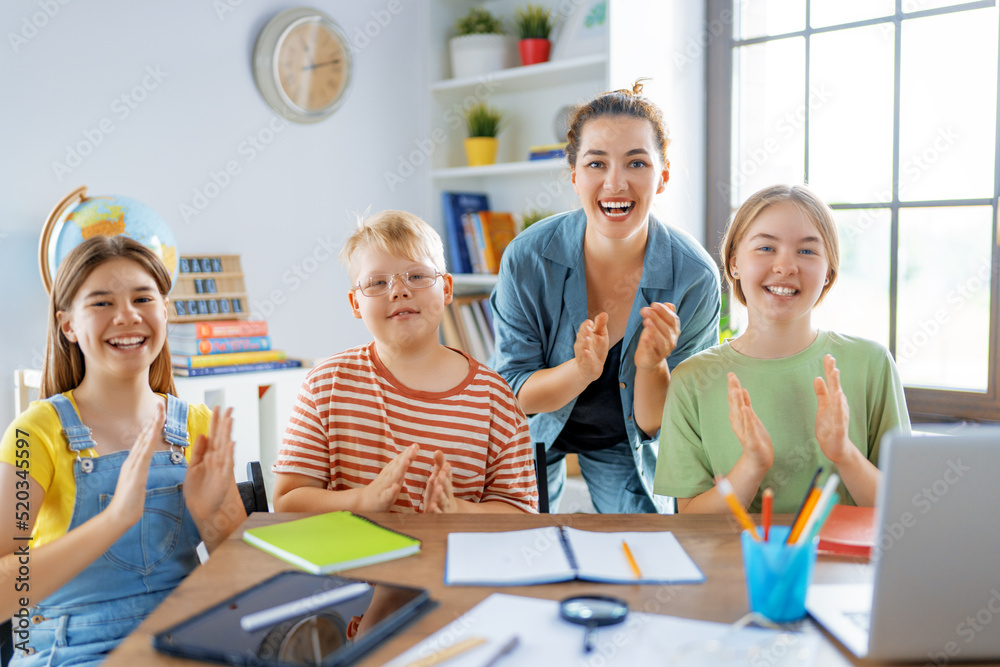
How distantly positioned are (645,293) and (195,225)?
4.99 feet

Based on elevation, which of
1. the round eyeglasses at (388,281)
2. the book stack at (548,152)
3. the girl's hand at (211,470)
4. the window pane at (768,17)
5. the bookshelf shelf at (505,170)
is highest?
the window pane at (768,17)

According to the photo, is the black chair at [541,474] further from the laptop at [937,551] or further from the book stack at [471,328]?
the book stack at [471,328]

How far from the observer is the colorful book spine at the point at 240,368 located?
2254 mm

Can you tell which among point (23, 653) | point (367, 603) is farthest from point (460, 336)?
point (367, 603)

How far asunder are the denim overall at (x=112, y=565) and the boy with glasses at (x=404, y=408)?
0.56 feet

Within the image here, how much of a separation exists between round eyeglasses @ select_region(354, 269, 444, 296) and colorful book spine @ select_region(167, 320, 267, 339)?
Answer: 42.0 inches

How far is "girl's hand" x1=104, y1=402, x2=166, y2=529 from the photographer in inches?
40.6

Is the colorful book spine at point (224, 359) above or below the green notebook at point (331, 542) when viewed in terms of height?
above

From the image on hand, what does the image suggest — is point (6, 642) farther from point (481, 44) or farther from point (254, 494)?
point (481, 44)

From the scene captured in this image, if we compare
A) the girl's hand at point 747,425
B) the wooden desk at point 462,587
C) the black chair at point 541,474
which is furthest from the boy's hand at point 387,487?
the black chair at point 541,474

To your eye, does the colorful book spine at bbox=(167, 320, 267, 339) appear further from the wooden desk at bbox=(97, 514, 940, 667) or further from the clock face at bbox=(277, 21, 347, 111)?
the wooden desk at bbox=(97, 514, 940, 667)

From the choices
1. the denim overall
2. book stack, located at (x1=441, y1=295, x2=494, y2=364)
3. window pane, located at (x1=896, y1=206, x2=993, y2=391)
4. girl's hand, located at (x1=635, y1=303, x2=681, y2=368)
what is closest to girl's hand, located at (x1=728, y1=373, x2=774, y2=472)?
girl's hand, located at (x1=635, y1=303, x2=681, y2=368)

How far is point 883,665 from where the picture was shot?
73 centimetres

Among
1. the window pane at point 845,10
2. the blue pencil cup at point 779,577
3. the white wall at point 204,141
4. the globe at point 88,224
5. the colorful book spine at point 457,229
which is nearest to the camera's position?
the blue pencil cup at point 779,577
